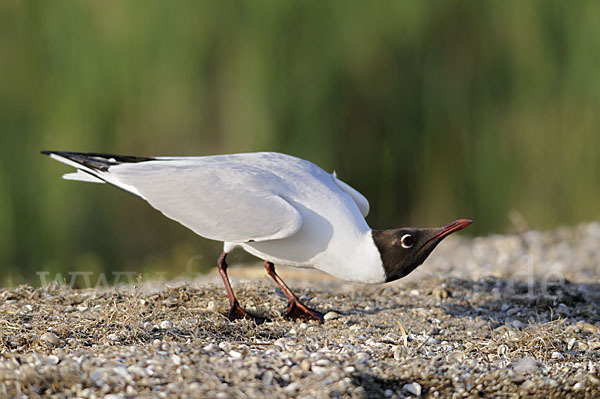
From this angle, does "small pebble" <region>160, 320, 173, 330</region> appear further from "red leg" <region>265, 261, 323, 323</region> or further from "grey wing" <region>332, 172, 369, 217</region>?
"grey wing" <region>332, 172, 369, 217</region>

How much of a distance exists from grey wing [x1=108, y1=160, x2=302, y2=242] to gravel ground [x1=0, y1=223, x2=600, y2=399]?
0.41 m

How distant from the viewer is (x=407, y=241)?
11.7 feet

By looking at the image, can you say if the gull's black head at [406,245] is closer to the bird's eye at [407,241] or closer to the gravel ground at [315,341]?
the bird's eye at [407,241]

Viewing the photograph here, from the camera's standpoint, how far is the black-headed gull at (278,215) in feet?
11.7

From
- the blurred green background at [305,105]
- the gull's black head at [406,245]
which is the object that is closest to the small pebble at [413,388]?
the gull's black head at [406,245]

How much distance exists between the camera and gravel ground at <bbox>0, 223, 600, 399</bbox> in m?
2.63

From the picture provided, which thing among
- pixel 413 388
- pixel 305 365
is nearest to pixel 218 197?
pixel 305 365

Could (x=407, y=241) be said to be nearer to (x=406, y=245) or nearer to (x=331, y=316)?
(x=406, y=245)

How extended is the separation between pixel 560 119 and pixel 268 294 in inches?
156

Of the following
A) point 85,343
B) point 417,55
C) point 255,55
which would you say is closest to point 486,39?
point 417,55

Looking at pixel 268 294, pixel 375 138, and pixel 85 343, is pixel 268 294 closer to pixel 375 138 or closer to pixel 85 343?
pixel 85 343

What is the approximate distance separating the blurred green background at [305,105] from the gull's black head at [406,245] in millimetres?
2922

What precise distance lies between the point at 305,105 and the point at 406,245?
3.51 meters

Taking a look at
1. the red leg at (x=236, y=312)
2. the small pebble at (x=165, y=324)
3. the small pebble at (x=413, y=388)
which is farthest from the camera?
the red leg at (x=236, y=312)
